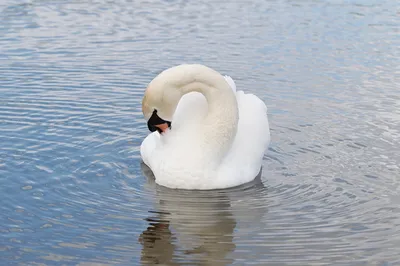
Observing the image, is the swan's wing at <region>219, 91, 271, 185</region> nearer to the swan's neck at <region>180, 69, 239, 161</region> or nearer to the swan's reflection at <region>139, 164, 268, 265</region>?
the swan's neck at <region>180, 69, 239, 161</region>

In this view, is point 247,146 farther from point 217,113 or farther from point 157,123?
point 157,123

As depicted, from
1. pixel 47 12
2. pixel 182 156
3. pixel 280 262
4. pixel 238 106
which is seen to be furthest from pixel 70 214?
pixel 47 12

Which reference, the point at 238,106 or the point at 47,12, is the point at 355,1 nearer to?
the point at 47,12

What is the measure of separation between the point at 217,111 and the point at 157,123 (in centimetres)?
75

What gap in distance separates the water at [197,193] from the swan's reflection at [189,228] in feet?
0.07

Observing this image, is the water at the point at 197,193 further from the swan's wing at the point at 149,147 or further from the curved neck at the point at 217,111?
the curved neck at the point at 217,111

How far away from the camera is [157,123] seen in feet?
27.7

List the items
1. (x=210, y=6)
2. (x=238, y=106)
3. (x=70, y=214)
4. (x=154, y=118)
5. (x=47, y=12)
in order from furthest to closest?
(x=210, y=6) → (x=47, y=12) → (x=238, y=106) → (x=154, y=118) → (x=70, y=214)

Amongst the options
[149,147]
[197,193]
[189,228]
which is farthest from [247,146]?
[189,228]

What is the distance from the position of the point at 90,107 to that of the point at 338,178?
3792 millimetres

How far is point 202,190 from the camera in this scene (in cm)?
872

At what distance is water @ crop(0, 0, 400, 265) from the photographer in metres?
7.25

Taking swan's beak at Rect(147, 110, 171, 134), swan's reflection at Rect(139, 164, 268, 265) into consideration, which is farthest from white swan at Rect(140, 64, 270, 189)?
swan's reflection at Rect(139, 164, 268, 265)

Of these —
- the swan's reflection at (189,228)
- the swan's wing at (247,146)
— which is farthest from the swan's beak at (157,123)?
the swan's wing at (247,146)
